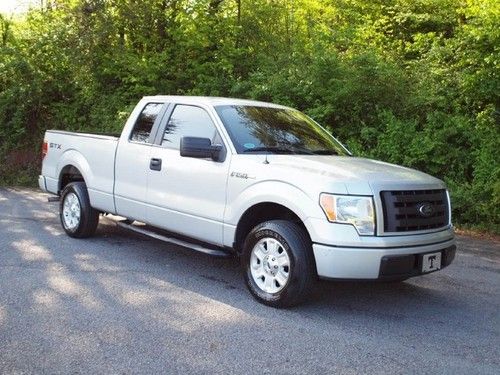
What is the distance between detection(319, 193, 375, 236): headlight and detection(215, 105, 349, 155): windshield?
1152 millimetres

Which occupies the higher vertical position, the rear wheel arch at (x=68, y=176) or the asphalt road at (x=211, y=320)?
the rear wheel arch at (x=68, y=176)

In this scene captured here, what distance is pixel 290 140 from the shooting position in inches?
234

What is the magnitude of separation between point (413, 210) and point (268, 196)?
3.98 ft

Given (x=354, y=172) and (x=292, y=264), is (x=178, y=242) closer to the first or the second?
(x=292, y=264)

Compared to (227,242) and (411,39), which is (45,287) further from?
(411,39)

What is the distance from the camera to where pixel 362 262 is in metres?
4.62

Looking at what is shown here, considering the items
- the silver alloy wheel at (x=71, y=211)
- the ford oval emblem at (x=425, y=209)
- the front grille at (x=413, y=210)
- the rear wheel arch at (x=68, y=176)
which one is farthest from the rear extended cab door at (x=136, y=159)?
the ford oval emblem at (x=425, y=209)

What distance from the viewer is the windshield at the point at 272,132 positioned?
569cm

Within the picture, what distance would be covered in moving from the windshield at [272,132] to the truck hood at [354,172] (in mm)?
294

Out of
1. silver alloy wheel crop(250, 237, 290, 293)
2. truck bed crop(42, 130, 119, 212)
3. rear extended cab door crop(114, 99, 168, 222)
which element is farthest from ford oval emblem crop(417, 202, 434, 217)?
truck bed crop(42, 130, 119, 212)

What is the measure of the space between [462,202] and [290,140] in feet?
14.8

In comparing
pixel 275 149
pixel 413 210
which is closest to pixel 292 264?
pixel 413 210

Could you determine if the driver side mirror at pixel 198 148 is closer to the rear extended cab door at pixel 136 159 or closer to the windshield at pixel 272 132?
the windshield at pixel 272 132

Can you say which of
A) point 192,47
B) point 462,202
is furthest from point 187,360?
point 192,47
